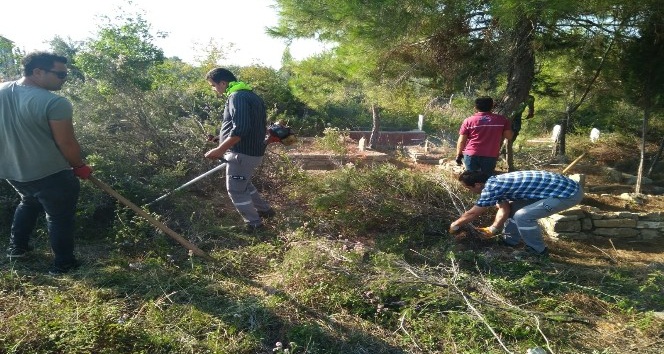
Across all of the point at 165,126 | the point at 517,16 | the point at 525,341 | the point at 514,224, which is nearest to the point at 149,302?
the point at 525,341

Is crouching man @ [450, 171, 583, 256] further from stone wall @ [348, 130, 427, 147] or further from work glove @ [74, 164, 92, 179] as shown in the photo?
stone wall @ [348, 130, 427, 147]

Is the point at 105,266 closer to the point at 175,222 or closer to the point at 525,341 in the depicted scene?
the point at 175,222

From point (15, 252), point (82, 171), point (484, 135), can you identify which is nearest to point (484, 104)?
point (484, 135)

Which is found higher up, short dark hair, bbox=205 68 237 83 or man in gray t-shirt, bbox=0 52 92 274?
short dark hair, bbox=205 68 237 83

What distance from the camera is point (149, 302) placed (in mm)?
3072

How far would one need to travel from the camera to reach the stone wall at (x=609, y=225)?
198 inches

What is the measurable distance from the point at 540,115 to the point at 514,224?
6612 mm

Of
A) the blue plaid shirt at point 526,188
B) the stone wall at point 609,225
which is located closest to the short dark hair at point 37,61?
the blue plaid shirt at point 526,188

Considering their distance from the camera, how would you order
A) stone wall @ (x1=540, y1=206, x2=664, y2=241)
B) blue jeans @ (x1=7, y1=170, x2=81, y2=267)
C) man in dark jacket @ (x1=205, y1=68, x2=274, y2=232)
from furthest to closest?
stone wall @ (x1=540, y1=206, x2=664, y2=241) → man in dark jacket @ (x1=205, y1=68, x2=274, y2=232) → blue jeans @ (x1=7, y1=170, x2=81, y2=267)

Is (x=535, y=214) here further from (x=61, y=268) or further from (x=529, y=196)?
(x=61, y=268)

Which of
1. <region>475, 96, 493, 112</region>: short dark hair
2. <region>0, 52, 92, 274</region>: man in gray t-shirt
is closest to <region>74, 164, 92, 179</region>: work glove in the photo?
<region>0, 52, 92, 274</region>: man in gray t-shirt

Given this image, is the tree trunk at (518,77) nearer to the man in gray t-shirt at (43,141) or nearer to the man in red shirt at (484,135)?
the man in red shirt at (484,135)

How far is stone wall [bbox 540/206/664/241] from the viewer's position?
16.5ft

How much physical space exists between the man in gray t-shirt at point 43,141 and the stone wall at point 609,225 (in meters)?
4.78
